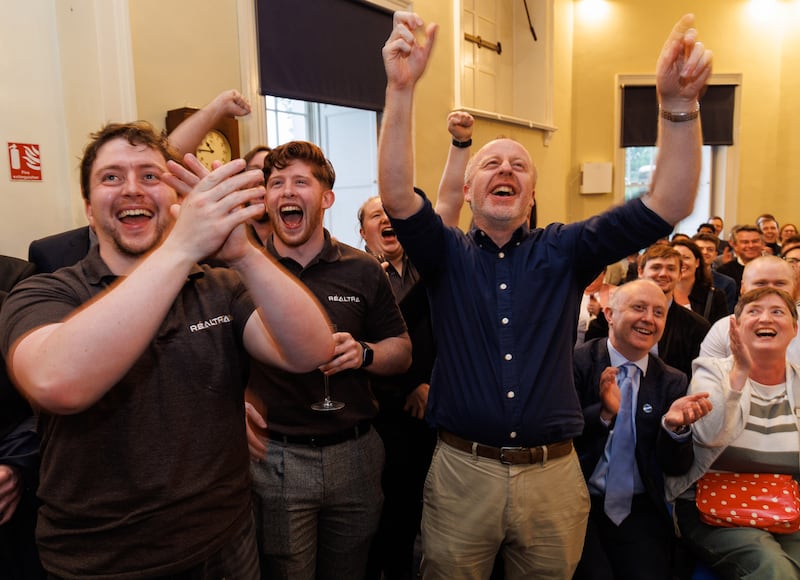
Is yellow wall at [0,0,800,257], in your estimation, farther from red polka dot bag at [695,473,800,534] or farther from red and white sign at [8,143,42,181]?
red polka dot bag at [695,473,800,534]

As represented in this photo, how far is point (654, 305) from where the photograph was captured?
231cm

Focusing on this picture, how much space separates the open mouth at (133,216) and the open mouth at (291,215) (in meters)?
0.70

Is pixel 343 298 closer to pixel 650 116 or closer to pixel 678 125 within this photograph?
pixel 678 125

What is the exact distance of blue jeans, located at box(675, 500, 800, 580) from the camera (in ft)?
6.24

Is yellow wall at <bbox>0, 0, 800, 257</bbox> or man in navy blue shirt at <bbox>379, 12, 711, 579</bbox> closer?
man in navy blue shirt at <bbox>379, 12, 711, 579</bbox>

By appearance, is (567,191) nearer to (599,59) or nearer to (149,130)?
(599,59)

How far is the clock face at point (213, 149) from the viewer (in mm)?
3436

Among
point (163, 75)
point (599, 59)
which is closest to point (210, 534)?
point (163, 75)

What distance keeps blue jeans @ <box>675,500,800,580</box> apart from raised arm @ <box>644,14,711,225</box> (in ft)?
4.15

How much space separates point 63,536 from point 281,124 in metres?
5.73

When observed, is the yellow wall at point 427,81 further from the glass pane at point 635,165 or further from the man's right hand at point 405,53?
the man's right hand at point 405,53

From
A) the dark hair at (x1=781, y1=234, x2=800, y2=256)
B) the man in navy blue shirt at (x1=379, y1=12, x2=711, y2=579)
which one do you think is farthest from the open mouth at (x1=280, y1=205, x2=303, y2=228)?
the dark hair at (x1=781, y1=234, x2=800, y2=256)

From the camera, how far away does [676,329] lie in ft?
9.36

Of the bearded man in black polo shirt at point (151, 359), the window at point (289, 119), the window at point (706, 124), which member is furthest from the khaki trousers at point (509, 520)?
the window at point (706, 124)
